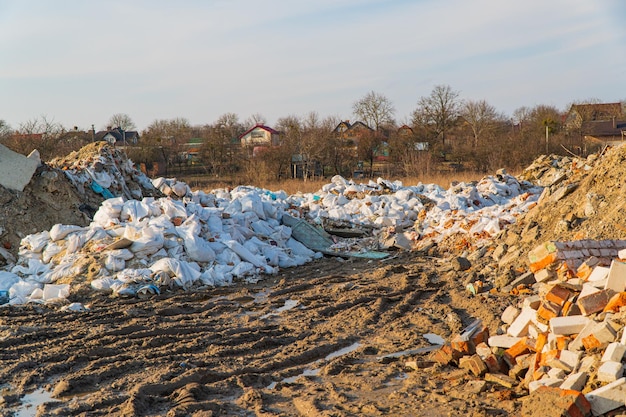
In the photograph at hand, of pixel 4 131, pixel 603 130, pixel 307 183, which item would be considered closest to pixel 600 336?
pixel 307 183

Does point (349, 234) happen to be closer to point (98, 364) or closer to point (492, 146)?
point (98, 364)

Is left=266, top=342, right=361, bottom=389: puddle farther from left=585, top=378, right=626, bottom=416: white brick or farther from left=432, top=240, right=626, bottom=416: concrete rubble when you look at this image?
left=585, top=378, right=626, bottom=416: white brick

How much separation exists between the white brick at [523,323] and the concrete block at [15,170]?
9.66m

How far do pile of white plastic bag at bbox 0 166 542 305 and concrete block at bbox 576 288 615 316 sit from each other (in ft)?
18.3

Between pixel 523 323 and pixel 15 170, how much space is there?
9936 millimetres

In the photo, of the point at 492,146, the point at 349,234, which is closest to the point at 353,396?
the point at 349,234

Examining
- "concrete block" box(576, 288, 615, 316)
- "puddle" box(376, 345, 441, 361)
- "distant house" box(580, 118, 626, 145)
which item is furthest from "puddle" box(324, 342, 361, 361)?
"distant house" box(580, 118, 626, 145)

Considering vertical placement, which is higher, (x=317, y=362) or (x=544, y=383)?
(x=544, y=383)

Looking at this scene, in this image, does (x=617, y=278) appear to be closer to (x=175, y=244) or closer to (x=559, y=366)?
(x=559, y=366)

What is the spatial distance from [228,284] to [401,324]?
11.1ft

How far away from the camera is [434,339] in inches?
238

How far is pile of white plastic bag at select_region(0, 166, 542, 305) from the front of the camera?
8508mm

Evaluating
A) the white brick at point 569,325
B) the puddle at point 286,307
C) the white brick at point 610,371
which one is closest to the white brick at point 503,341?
the white brick at point 569,325

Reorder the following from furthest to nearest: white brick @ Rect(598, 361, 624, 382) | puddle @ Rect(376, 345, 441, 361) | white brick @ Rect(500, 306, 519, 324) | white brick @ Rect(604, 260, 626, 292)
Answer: puddle @ Rect(376, 345, 441, 361), white brick @ Rect(500, 306, 519, 324), white brick @ Rect(604, 260, 626, 292), white brick @ Rect(598, 361, 624, 382)
